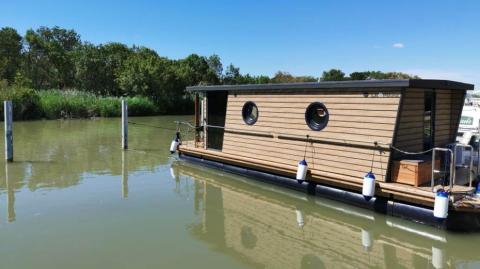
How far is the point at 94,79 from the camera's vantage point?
45031 millimetres

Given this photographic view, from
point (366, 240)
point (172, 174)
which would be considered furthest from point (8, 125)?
point (366, 240)

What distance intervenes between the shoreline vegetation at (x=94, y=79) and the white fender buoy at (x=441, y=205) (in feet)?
91.8

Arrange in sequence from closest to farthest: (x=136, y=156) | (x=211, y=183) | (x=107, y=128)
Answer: (x=211, y=183) < (x=136, y=156) < (x=107, y=128)

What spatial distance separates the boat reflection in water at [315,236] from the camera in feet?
21.7

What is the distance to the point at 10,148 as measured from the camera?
45.0 ft

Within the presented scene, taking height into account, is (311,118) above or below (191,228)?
above

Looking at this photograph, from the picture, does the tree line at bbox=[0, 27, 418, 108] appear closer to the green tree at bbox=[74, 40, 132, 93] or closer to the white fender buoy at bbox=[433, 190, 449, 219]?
the green tree at bbox=[74, 40, 132, 93]

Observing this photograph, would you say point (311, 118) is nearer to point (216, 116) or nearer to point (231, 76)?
point (216, 116)

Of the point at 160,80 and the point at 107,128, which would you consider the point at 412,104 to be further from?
the point at 160,80

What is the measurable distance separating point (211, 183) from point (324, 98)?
12.4ft

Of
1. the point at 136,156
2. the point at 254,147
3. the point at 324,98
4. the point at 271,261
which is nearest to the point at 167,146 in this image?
the point at 136,156

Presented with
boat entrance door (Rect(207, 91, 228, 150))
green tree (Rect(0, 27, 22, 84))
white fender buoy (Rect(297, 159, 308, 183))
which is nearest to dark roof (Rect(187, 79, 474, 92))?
white fender buoy (Rect(297, 159, 308, 183))

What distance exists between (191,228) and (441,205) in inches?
168

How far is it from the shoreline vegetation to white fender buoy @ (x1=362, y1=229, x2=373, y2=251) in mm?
26975
